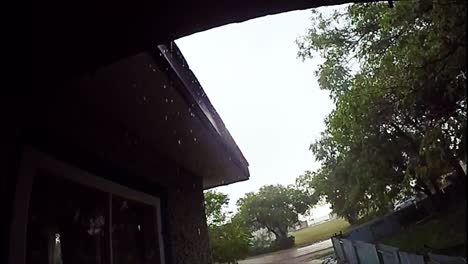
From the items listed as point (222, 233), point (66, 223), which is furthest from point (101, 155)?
point (222, 233)

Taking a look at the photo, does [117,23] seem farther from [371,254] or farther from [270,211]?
[270,211]

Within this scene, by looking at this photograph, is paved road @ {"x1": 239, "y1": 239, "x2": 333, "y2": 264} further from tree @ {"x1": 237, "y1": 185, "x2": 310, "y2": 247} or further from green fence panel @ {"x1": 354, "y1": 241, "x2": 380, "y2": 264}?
green fence panel @ {"x1": 354, "y1": 241, "x2": 380, "y2": 264}

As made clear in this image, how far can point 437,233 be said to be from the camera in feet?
5.74

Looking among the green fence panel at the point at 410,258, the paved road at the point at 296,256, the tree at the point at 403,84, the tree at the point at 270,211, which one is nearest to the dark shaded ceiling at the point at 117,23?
the tree at the point at 403,84

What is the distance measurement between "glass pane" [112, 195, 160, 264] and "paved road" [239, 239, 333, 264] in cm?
661

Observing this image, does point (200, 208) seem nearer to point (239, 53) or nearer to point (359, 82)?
point (359, 82)

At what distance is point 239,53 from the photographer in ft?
6.41

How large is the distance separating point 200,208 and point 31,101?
333 cm

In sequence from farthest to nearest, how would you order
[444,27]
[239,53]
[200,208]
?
[200,208] → [239,53] → [444,27]

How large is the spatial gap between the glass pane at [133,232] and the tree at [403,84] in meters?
1.64

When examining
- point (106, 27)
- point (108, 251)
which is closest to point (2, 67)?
point (106, 27)

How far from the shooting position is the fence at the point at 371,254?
11.3ft

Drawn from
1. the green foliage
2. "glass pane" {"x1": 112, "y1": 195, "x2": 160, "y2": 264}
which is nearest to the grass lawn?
"glass pane" {"x1": 112, "y1": 195, "x2": 160, "y2": 264}

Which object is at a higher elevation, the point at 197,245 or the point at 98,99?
the point at 98,99
